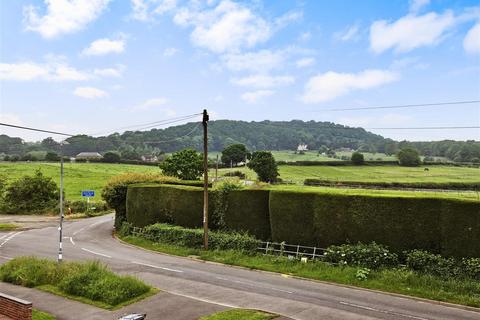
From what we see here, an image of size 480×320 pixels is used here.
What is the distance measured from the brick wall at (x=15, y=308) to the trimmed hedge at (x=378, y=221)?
18383 millimetres

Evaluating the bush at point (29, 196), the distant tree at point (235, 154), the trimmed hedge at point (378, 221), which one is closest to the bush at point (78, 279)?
the trimmed hedge at point (378, 221)

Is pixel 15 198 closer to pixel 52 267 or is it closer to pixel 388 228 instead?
pixel 52 267

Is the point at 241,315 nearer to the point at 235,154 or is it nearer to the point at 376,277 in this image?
the point at 376,277

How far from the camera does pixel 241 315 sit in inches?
725

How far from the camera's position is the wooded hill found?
111 metres

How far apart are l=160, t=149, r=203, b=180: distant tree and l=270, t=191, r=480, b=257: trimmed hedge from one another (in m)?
39.7

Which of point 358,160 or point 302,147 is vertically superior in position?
point 302,147

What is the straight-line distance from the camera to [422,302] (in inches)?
847

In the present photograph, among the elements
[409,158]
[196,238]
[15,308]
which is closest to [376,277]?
[196,238]

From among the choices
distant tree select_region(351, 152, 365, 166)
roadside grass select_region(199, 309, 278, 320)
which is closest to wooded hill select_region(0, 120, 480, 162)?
distant tree select_region(351, 152, 365, 166)

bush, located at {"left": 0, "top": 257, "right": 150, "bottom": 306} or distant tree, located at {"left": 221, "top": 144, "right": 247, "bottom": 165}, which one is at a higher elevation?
distant tree, located at {"left": 221, "top": 144, "right": 247, "bottom": 165}

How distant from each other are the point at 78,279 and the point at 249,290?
9023 mm

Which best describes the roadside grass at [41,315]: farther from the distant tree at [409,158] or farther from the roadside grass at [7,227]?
the distant tree at [409,158]

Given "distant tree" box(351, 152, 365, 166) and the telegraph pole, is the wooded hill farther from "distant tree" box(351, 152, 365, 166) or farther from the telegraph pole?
the telegraph pole
